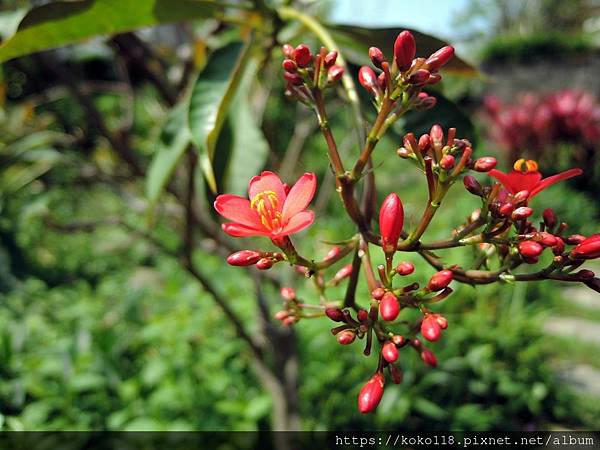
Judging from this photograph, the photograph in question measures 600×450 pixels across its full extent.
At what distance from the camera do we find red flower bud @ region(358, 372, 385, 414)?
1.54 feet

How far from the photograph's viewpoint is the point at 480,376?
2.41 meters

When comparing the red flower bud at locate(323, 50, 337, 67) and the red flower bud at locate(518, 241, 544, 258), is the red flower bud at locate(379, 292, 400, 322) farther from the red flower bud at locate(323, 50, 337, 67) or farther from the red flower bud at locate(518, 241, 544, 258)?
the red flower bud at locate(323, 50, 337, 67)

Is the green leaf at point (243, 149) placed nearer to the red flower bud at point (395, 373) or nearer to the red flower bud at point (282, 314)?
the red flower bud at point (282, 314)

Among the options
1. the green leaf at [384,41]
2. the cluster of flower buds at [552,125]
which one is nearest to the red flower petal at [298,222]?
the green leaf at [384,41]

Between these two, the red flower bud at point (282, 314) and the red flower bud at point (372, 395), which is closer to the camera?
the red flower bud at point (372, 395)

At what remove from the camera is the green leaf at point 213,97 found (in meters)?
0.68

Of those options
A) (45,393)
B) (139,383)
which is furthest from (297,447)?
(45,393)

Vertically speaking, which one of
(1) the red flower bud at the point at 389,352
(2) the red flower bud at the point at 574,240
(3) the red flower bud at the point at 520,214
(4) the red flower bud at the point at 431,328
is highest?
(3) the red flower bud at the point at 520,214

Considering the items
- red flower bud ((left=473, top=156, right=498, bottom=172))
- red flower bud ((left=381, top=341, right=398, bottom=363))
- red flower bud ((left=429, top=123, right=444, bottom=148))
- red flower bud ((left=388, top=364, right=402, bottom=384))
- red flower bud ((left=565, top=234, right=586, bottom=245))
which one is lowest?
red flower bud ((left=388, top=364, right=402, bottom=384))

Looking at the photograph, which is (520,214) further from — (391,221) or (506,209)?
(391,221)

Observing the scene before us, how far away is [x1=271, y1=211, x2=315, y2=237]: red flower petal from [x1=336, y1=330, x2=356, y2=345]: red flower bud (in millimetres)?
119

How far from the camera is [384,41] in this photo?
2.56 ft

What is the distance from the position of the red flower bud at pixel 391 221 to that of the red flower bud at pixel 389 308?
4 cm

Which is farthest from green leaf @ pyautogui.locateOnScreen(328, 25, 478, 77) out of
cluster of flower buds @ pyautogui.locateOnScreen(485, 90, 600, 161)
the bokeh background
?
cluster of flower buds @ pyautogui.locateOnScreen(485, 90, 600, 161)
